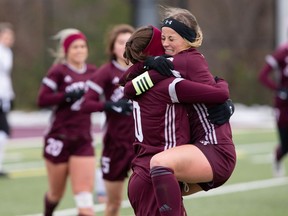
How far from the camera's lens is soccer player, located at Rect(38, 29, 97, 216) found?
771 centimetres

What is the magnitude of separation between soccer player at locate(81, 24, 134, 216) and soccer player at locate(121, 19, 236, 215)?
6.36ft

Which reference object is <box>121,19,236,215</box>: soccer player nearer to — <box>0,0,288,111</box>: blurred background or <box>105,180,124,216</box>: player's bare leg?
<box>105,180,124,216</box>: player's bare leg

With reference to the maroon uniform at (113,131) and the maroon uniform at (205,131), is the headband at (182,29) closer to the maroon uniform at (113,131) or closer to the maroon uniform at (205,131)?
the maroon uniform at (205,131)

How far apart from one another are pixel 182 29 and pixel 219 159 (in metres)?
0.87

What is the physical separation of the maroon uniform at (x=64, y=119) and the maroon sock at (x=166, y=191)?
272cm

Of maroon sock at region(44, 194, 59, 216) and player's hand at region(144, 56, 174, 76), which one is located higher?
player's hand at region(144, 56, 174, 76)

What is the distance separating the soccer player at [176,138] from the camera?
525 cm

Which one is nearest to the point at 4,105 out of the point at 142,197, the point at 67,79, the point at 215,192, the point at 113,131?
the point at 215,192

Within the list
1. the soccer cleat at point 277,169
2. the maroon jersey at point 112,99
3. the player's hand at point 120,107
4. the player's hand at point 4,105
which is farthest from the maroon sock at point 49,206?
the player's hand at point 4,105

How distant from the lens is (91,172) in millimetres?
7773

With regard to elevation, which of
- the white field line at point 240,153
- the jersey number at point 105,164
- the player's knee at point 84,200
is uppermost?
the jersey number at point 105,164

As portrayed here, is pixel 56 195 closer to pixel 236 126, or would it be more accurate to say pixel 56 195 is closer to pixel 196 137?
pixel 196 137

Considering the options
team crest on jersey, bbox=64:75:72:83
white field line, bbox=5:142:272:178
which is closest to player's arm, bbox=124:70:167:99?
team crest on jersey, bbox=64:75:72:83

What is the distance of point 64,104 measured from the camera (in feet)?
26.2
